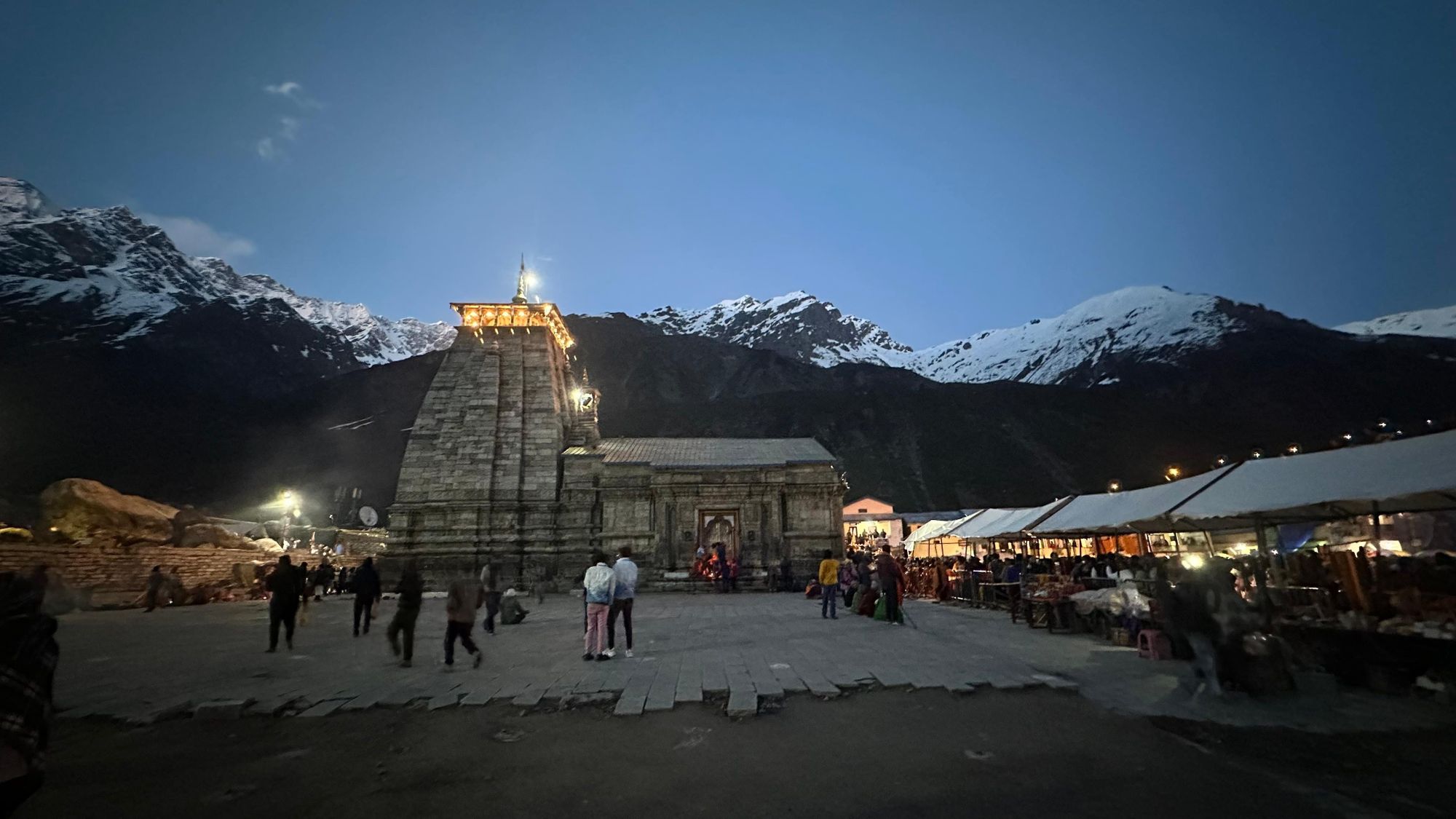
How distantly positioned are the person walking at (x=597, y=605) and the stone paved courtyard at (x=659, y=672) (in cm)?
36

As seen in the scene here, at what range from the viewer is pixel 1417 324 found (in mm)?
158000

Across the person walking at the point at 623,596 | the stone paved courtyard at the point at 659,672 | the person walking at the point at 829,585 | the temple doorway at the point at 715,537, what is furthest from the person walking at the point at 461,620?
the temple doorway at the point at 715,537

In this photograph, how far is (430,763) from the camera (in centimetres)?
495

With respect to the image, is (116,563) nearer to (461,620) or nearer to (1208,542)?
(461,620)

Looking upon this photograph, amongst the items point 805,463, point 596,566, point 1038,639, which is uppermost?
point 805,463

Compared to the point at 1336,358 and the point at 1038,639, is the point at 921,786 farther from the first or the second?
the point at 1336,358

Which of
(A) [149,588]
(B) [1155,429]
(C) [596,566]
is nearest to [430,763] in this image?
(C) [596,566]

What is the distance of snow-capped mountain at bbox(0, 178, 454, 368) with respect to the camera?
301 ft

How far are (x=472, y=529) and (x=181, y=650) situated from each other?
17687 millimetres

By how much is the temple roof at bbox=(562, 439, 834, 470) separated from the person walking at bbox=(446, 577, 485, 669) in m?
19.0

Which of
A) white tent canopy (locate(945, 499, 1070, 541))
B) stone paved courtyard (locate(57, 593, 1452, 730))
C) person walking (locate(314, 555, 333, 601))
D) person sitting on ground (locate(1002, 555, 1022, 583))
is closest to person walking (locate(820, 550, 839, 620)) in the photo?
stone paved courtyard (locate(57, 593, 1452, 730))

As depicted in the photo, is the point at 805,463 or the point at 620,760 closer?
the point at 620,760

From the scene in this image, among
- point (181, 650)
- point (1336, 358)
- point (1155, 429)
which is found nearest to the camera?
point (181, 650)

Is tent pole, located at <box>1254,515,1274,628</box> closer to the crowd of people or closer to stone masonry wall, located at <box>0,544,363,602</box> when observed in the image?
the crowd of people
